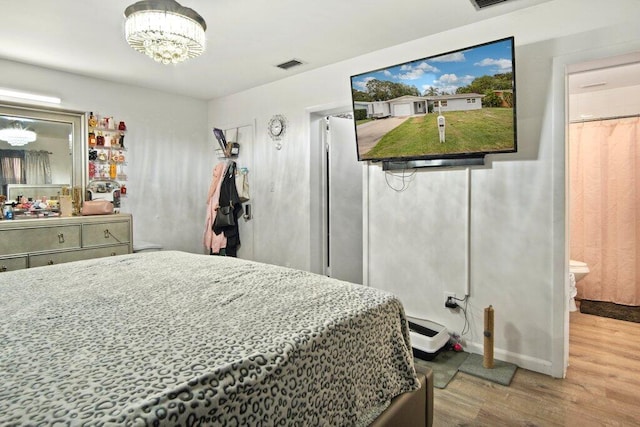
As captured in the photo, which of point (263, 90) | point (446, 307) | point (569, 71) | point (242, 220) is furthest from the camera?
point (242, 220)

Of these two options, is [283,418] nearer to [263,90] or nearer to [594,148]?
[263,90]

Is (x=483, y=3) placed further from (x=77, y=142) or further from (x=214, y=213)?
(x=77, y=142)

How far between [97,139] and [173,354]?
3.60 metres

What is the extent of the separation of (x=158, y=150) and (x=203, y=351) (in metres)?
3.87

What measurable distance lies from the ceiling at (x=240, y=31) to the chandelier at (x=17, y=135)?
1.54 ft

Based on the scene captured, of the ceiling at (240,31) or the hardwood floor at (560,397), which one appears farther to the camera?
the ceiling at (240,31)

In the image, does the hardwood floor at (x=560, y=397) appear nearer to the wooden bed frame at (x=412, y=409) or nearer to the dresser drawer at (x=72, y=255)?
the wooden bed frame at (x=412, y=409)

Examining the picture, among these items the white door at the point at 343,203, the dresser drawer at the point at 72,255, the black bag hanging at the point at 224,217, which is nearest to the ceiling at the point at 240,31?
the white door at the point at 343,203

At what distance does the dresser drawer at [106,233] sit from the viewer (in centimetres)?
335

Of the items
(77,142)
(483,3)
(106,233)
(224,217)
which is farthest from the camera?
(224,217)

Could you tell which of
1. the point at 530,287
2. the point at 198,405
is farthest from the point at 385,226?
the point at 198,405

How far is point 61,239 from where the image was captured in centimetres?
319

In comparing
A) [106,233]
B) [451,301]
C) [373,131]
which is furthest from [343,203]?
[106,233]

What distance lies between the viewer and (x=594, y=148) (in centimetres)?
Answer: 380
